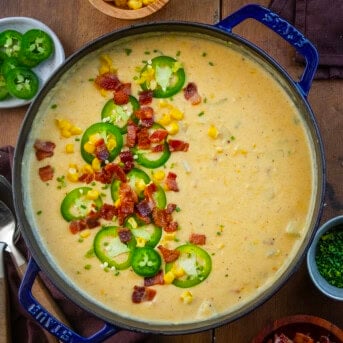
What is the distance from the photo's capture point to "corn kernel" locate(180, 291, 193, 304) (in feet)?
7.75

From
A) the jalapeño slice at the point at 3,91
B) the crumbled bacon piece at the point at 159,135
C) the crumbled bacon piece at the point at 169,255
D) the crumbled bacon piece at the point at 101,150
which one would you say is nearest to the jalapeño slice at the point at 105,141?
the crumbled bacon piece at the point at 101,150

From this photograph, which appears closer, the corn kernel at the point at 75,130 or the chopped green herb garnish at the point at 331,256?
the corn kernel at the point at 75,130

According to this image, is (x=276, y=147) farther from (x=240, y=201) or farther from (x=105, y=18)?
(x=105, y=18)

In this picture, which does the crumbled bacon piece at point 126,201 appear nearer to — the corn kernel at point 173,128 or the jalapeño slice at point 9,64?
the corn kernel at point 173,128

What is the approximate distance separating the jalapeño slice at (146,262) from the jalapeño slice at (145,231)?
1.1 inches

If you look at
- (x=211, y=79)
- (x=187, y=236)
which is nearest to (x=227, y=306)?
(x=187, y=236)

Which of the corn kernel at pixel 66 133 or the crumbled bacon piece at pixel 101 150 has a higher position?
the corn kernel at pixel 66 133

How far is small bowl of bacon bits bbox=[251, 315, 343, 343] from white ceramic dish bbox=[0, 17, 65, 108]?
3.78ft

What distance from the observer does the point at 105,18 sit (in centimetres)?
268

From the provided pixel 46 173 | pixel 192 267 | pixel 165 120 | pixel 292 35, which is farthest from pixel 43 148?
pixel 292 35

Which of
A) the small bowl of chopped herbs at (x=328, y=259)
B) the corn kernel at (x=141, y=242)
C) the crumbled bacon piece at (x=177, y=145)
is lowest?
the small bowl of chopped herbs at (x=328, y=259)

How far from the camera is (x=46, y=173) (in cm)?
238

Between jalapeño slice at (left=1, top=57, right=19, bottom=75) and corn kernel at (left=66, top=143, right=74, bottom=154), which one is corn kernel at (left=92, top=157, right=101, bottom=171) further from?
jalapeño slice at (left=1, top=57, right=19, bottom=75)

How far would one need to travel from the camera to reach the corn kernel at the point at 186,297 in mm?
2361
